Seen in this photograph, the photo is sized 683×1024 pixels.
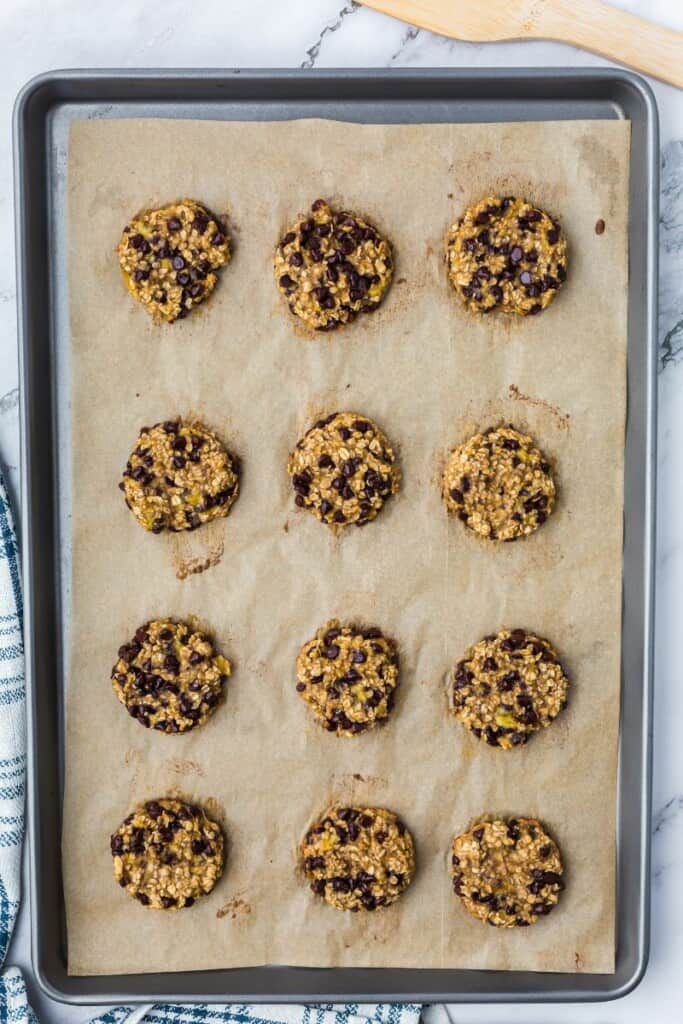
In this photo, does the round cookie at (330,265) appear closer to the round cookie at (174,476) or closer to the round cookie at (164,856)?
the round cookie at (174,476)

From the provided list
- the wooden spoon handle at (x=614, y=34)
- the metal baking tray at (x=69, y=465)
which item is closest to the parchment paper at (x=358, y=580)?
the metal baking tray at (x=69, y=465)

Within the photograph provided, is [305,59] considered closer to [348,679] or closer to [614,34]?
[614,34]

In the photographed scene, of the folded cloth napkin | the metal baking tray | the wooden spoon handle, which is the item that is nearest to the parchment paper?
the metal baking tray

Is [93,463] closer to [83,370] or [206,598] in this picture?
[83,370]

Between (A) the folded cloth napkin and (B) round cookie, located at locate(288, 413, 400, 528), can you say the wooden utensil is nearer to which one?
(B) round cookie, located at locate(288, 413, 400, 528)

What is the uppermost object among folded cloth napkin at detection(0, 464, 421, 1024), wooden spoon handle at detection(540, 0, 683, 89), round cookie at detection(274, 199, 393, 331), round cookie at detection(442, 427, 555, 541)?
wooden spoon handle at detection(540, 0, 683, 89)

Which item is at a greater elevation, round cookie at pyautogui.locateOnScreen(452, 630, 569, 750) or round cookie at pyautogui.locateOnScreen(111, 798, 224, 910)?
round cookie at pyautogui.locateOnScreen(452, 630, 569, 750)

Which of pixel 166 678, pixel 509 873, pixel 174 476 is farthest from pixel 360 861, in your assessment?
pixel 174 476
